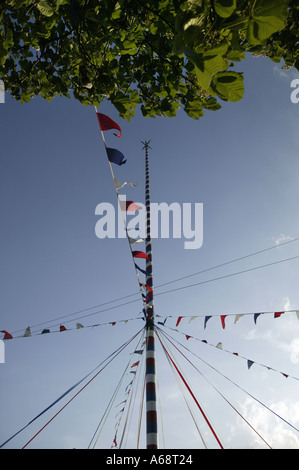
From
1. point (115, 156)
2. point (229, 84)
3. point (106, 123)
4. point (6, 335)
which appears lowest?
point (6, 335)

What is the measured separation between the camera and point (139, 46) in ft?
7.97

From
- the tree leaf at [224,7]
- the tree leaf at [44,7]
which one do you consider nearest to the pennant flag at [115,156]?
the tree leaf at [44,7]

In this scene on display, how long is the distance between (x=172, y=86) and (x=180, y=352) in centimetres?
595

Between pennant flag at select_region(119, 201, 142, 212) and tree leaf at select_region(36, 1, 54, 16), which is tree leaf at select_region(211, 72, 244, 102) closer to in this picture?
tree leaf at select_region(36, 1, 54, 16)

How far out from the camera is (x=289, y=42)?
227cm

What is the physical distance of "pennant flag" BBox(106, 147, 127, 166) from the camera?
3.80 meters

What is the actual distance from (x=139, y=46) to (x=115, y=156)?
1.58 m

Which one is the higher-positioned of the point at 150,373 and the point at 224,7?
the point at 224,7

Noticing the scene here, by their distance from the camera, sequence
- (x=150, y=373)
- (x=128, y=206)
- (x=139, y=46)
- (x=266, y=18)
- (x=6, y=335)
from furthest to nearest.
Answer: (x=150, y=373) → (x=6, y=335) → (x=128, y=206) → (x=139, y=46) → (x=266, y=18)

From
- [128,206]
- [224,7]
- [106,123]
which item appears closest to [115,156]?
[106,123]

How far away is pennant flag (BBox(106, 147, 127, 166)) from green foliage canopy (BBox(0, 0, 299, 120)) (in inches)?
36.3

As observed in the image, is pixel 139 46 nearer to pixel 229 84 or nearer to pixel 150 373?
pixel 229 84

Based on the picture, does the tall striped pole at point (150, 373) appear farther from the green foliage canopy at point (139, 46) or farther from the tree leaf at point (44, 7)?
the tree leaf at point (44, 7)
